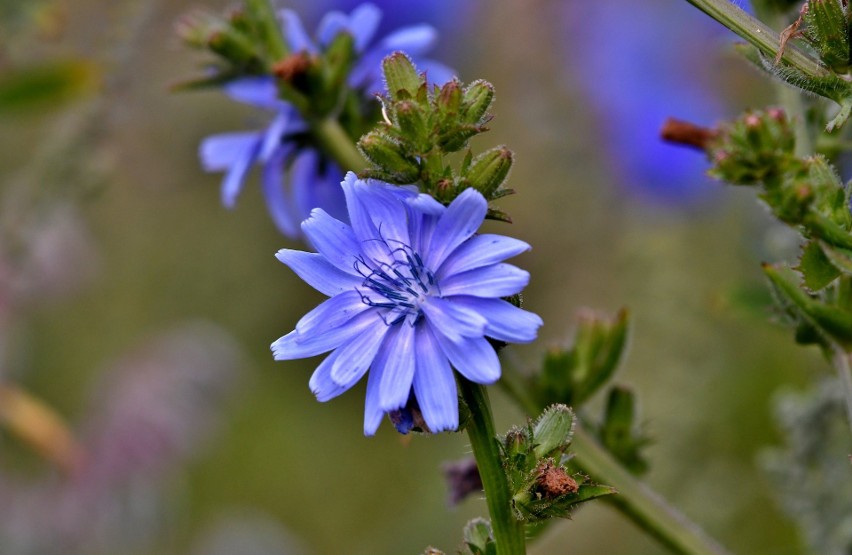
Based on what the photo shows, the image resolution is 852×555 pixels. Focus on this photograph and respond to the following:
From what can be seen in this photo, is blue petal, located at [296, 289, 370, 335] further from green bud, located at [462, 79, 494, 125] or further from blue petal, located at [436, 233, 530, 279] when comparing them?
green bud, located at [462, 79, 494, 125]

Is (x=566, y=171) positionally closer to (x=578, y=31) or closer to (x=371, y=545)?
(x=578, y=31)

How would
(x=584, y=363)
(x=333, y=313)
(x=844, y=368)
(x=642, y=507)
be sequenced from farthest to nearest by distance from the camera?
(x=584, y=363) → (x=642, y=507) → (x=844, y=368) → (x=333, y=313)

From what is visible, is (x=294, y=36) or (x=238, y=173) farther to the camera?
(x=294, y=36)

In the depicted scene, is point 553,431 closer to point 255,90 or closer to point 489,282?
point 489,282

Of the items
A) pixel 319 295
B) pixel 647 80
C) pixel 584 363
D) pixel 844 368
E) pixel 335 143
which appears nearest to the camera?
pixel 844 368

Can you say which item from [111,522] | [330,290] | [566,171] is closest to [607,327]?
[330,290]

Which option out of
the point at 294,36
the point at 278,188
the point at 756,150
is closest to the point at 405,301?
the point at 756,150
